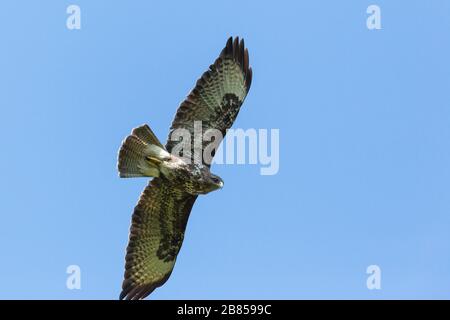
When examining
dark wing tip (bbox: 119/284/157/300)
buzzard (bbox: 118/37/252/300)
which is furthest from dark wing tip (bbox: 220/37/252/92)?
dark wing tip (bbox: 119/284/157/300)

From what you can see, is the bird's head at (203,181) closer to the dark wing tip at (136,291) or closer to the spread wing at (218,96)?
the spread wing at (218,96)

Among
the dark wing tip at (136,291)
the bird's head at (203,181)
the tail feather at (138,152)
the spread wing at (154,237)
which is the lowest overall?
the dark wing tip at (136,291)

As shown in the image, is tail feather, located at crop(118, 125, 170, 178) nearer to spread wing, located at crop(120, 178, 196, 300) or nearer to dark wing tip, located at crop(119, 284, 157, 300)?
spread wing, located at crop(120, 178, 196, 300)

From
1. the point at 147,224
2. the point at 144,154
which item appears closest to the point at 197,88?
the point at 144,154

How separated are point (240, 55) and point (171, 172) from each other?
1950 millimetres

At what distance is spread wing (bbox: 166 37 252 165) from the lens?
11430mm

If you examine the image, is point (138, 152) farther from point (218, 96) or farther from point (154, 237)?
point (154, 237)

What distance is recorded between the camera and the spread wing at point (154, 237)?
1165 cm

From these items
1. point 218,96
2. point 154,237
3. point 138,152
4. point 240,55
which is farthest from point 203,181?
point 240,55

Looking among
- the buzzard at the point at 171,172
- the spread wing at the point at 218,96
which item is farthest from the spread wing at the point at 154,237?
the spread wing at the point at 218,96

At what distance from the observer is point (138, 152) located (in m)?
10.9
